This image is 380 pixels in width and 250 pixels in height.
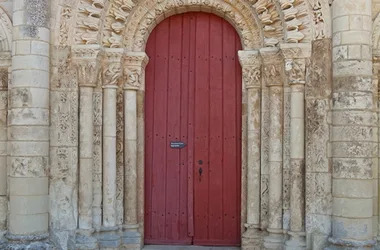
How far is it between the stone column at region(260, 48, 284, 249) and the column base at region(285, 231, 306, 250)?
0.55ft

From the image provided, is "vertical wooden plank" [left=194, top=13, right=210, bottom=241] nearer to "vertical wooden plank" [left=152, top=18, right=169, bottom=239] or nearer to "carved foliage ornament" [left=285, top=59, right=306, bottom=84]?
"vertical wooden plank" [left=152, top=18, right=169, bottom=239]

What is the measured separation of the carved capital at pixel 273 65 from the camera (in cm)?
597

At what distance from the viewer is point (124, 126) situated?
628cm

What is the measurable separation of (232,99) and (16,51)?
2.76 metres

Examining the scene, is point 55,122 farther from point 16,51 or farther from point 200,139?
point 200,139

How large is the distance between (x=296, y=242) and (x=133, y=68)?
2.94m

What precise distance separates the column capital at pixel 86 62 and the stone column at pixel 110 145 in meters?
0.18

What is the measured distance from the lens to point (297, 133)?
577 cm

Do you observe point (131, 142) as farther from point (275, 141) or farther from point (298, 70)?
point (298, 70)

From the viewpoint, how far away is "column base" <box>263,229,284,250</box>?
5.84 m

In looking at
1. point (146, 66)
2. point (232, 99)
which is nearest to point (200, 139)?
point (232, 99)

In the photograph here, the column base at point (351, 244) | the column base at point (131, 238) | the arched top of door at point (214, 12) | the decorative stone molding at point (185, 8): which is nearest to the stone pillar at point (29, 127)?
the arched top of door at point (214, 12)

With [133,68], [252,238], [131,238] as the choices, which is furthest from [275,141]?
[131,238]

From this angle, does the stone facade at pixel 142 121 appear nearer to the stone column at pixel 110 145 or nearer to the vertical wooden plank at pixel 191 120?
the stone column at pixel 110 145
